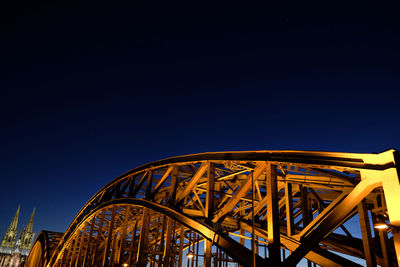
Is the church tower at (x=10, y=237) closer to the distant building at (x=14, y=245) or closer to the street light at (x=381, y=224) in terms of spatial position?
the distant building at (x=14, y=245)

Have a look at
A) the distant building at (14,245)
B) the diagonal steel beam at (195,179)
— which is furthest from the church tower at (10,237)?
the diagonal steel beam at (195,179)

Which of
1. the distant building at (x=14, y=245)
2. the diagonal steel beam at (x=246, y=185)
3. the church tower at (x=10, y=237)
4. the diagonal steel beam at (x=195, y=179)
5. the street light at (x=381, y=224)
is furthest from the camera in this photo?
the church tower at (x=10, y=237)

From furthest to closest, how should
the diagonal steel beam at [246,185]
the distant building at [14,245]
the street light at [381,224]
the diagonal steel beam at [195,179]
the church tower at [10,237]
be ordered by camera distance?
the church tower at [10,237] → the distant building at [14,245] → the diagonal steel beam at [195,179] → the diagonal steel beam at [246,185] → the street light at [381,224]

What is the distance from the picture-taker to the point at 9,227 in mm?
198250

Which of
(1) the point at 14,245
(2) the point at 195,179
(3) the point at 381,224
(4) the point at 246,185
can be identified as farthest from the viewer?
(1) the point at 14,245

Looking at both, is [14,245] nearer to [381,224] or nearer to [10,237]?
[10,237]

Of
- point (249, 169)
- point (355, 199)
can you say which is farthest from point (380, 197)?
point (355, 199)

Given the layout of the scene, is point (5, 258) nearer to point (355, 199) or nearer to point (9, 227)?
point (9, 227)

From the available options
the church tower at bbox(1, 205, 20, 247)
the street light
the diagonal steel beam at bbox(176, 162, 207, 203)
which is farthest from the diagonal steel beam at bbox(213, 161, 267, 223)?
the church tower at bbox(1, 205, 20, 247)

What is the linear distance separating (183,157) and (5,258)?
202358mm

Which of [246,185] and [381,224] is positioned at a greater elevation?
[246,185]

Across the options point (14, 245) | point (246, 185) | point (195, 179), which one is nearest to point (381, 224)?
point (246, 185)

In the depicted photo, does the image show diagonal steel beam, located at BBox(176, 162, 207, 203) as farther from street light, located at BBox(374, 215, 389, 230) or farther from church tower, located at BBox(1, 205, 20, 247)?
church tower, located at BBox(1, 205, 20, 247)

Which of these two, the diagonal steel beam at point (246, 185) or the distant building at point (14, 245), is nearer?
the diagonal steel beam at point (246, 185)
